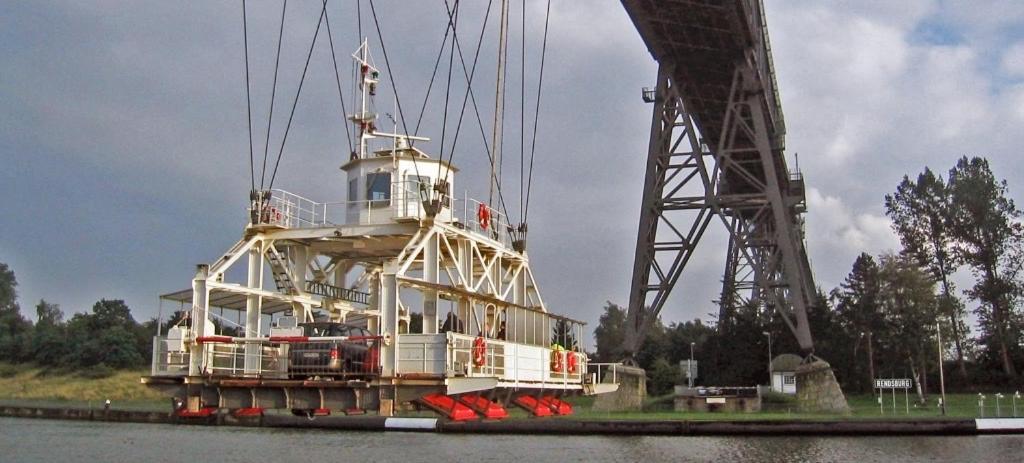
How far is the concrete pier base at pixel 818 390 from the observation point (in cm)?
4497

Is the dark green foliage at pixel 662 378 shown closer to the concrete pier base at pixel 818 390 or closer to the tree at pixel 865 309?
the tree at pixel 865 309

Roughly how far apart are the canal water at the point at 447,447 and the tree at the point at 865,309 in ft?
156

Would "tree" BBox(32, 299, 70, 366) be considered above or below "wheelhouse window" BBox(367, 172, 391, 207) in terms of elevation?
below

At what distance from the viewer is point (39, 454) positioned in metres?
18.5

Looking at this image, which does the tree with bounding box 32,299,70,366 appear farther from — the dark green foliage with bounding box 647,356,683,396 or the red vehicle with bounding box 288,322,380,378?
the red vehicle with bounding box 288,322,380,378

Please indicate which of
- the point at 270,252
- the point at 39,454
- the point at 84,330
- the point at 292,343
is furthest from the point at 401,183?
the point at 84,330

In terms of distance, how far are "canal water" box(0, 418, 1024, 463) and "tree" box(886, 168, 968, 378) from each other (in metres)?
57.4

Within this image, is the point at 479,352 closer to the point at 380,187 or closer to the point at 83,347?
the point at 380,187

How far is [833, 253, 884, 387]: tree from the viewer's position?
236 ft

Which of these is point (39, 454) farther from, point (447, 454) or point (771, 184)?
point (771, 184)

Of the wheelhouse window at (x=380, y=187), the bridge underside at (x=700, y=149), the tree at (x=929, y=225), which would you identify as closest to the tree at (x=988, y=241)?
the tree at (x=929, y=225)

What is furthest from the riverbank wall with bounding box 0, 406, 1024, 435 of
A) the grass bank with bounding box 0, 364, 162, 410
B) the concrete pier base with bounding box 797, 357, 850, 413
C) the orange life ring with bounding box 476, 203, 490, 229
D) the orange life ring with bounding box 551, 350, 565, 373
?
the grass bank with bounding box 0, 364, 162, 410

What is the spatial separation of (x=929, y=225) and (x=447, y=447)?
228 feet

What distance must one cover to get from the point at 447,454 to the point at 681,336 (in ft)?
329
